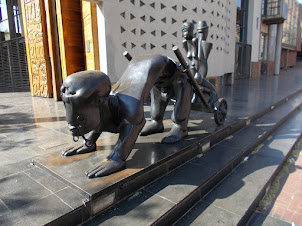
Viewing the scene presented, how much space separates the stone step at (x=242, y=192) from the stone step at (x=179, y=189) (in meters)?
0.08

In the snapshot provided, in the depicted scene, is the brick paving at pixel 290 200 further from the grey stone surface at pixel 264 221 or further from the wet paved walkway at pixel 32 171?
the wet paved walkway at pixel 32 171

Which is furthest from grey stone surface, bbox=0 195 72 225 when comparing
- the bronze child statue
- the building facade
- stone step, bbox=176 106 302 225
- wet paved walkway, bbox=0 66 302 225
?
the building facade

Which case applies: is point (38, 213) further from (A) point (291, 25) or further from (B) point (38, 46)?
(A) point (291, 25)

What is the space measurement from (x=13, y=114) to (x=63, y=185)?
15.9 ft

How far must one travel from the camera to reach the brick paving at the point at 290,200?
214cm

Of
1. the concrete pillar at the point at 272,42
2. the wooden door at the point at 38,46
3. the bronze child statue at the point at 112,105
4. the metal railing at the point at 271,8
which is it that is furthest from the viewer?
the concrete pillar at the point at 272,42

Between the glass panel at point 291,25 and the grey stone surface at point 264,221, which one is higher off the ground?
the glass panel at point 291,25

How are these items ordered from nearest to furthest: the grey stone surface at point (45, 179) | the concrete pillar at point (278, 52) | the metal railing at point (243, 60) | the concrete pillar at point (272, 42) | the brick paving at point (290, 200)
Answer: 1. the grey stone surface at point (45, 179)
2. the brick paving at point (290, 200)
3. the metal railing at point (243, 60)
4. the concrete pillar at point (272, 42)
5. the concrete pillar at point (278, 52)

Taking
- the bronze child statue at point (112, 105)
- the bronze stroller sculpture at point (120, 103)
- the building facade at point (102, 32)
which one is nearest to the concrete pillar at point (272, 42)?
the building facade at point (102, 32)

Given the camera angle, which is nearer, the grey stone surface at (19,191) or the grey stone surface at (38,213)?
the grey stone surface at (38,213)

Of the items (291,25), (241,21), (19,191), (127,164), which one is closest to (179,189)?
A: (127,164)

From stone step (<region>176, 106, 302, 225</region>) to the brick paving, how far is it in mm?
123

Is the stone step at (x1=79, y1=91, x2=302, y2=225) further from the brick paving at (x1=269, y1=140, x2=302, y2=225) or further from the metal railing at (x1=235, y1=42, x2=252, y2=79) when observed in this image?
the metal railing at (x1=235, y1=42, x2=252, y2=79)

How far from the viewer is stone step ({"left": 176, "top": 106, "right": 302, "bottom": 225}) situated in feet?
6.42
